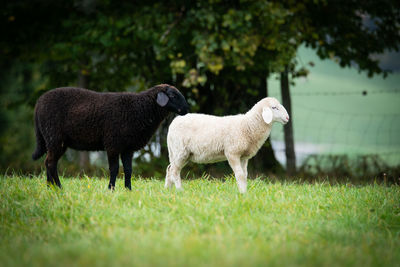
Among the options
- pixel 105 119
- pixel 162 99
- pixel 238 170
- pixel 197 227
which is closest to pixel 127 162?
pixel 105 119

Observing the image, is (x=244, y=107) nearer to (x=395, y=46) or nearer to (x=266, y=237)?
(x=395, y=46)

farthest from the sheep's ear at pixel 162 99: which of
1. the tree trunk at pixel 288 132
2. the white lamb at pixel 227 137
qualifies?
the tree trunk at pixel 288 132

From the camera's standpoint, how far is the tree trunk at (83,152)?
10.9m

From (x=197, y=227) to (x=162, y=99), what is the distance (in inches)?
78.0

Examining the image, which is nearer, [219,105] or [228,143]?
[228,143]

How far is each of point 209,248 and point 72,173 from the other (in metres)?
6.36

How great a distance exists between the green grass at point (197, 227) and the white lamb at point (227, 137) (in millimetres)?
458

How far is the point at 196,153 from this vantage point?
6016 millimetres

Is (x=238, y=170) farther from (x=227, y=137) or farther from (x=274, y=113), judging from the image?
(x=274, y=113)

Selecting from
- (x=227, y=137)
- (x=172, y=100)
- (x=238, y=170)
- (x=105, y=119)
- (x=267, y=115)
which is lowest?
(x=238, y=170)

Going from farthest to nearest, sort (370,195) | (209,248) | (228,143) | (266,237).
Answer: (370,195) → (228,143) → (266,237) → (209,248)

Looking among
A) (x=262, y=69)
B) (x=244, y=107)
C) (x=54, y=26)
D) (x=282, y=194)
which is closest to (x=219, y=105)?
(x=244, y=107)

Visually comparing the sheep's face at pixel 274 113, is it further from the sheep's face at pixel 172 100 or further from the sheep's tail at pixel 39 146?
the sheep's tail at pixel 39 146

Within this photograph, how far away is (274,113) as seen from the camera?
573 centimetres
